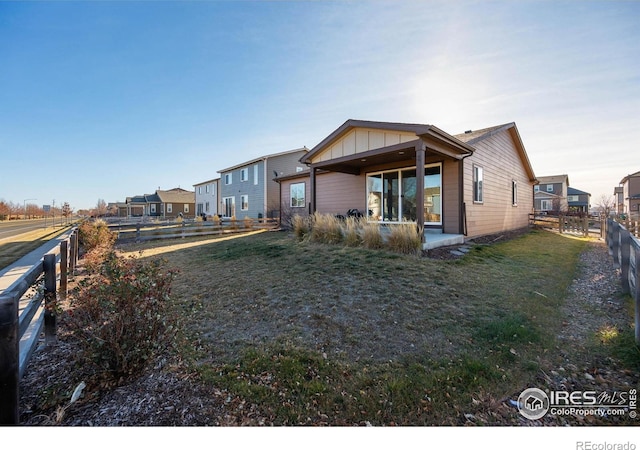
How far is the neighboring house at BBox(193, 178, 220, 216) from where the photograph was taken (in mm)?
31812

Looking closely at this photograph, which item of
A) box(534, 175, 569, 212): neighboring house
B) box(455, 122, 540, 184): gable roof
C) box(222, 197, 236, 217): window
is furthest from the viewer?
box(534, 175, 569, 212): neighboring house

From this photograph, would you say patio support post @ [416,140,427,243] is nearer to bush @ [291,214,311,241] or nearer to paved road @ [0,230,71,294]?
bush @ [291,214,311,241]

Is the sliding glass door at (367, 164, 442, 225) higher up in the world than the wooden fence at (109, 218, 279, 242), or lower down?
higher up

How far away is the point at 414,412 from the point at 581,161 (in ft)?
40.4

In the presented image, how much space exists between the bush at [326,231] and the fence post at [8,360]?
614 centimetres

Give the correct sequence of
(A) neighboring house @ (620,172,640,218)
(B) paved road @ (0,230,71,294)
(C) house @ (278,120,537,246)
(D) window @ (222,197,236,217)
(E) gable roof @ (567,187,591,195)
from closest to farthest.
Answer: (B) paved road @ (0,230,71,294), (C) house @ (278,120,537,246), (D) window @ (222,197,236,217), (A) neighboring house @ (620,172,640,218), (E) gable roof @ (567,187,591,195)

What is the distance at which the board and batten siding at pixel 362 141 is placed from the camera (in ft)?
24.6

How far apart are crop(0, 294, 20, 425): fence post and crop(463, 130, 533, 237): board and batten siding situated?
9.68 meters

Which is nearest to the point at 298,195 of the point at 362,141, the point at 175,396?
the point at 362,141

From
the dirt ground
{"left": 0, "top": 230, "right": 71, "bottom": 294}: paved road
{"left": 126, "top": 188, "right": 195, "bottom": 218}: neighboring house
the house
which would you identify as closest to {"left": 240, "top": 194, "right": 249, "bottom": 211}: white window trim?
the house

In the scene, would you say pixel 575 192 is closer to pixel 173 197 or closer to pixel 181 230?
pixel 181 230

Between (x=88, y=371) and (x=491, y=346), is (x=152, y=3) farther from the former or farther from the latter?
(x=491, y=346)

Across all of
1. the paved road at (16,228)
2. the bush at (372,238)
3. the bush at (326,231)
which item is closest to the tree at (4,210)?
the paved road at (16,228)
